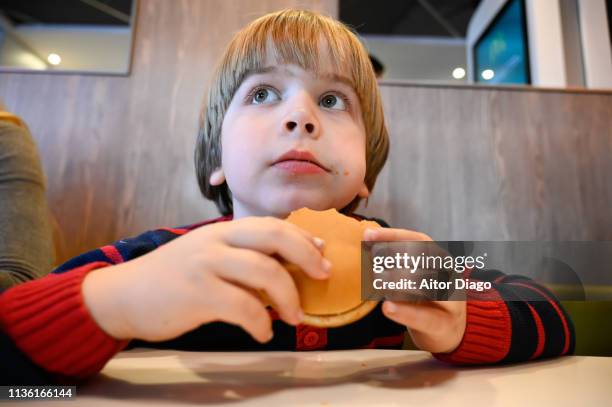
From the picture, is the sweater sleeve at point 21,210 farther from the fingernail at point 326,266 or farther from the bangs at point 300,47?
the fingernail at point 326,266

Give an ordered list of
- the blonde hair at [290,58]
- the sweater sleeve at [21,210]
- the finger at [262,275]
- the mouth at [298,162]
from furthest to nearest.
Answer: the sweater sleeve at [21,210] < the blonde hair at [290,58] < the mouth at [298,162] < the finger at [262,275]

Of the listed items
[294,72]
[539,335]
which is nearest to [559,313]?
[539,335]

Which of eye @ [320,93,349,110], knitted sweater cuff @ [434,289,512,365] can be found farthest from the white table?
eye @ [320,93,349,110]

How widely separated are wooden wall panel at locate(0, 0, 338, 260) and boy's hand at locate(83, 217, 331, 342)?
39.2 inches

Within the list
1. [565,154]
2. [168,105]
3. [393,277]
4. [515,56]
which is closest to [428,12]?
[515,56]

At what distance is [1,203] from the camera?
869 millimetres

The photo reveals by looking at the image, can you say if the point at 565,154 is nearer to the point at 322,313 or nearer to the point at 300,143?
the point at 300,143

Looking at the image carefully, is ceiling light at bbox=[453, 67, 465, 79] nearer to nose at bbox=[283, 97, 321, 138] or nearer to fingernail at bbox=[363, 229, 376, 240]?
nose at bbox=[283, 97, 321, 138]

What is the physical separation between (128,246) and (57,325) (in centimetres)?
35

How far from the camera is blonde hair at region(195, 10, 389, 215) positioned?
2.13 feet

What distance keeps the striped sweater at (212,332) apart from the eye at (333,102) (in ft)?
1.09

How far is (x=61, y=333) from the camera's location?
0.34 meters

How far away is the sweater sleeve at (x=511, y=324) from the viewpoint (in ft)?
1.42

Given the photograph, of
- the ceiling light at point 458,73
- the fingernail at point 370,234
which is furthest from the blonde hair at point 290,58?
the ceiling light at point 458,73
